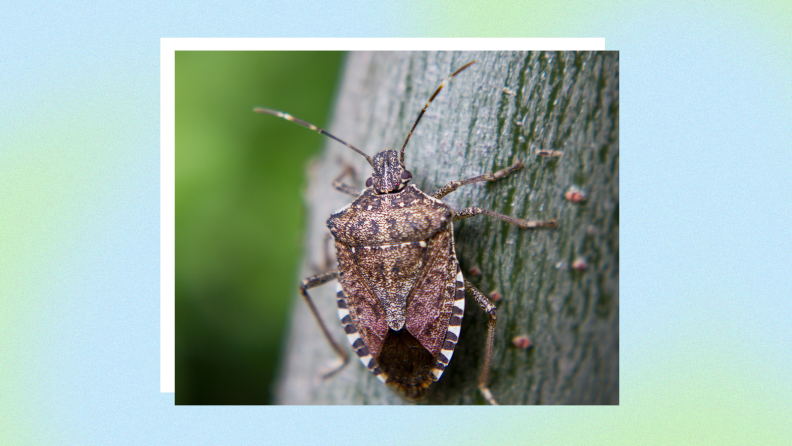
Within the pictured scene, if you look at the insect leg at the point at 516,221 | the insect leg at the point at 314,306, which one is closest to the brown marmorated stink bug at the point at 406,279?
the insect leg at the point at 516,221

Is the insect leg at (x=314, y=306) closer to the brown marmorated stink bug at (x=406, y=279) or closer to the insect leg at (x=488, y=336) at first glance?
the brown marmorated stink bug at (x=406, y=279)

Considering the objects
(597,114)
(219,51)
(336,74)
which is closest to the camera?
(597,114)

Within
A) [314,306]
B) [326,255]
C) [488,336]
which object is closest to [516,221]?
[488,336]

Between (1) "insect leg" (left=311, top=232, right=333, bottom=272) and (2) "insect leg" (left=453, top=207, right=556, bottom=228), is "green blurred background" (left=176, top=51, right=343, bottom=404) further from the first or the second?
(2) "insect leg" (left=453, top=207, right=556, bottom=228)

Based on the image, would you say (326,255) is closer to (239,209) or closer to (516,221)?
(239,209)

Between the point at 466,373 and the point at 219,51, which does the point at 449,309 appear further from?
the point at 219,51

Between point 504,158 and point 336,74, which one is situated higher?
point 336,74

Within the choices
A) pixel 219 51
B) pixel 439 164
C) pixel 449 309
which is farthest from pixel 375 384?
pixel 219 51
